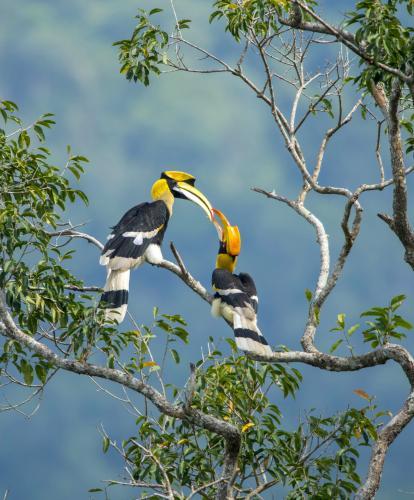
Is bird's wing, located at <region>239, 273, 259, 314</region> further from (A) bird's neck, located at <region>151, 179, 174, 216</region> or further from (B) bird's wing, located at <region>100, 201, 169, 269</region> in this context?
(A) bird's neck, located at <region>151, 179, 174, 216</region>

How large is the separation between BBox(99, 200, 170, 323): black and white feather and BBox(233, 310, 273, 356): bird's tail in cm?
95

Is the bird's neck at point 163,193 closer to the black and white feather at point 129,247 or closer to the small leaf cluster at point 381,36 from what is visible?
the black and white feather at point 129,247

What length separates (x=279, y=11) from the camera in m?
7.34

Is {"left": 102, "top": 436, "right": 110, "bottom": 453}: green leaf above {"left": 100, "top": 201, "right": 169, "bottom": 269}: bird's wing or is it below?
below

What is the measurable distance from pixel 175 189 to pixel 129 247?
1.42 m

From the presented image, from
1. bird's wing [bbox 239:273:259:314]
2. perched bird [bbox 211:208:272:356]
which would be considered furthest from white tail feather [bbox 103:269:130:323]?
bird's wing [bbox 239:273:259:314]

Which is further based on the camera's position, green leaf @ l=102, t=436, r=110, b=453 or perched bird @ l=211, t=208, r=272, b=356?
perched bird @ l=211, t=208, r=272, b=356

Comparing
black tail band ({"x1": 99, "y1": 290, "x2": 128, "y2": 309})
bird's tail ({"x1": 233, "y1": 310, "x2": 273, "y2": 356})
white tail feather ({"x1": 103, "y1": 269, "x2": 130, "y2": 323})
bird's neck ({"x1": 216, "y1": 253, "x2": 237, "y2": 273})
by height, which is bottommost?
bird's tail ({"x1": 233, "y1": 310, "x2": 273, "y2": 356})

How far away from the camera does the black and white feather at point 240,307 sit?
6.90 metres

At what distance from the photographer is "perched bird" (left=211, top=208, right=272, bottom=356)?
6.95m

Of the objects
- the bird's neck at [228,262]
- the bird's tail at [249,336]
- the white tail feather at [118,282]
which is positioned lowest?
the bird's tail at [249,336]

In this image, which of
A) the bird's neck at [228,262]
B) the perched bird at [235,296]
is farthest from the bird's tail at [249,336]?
the bird's neck at [228,262]

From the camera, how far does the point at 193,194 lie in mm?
9141

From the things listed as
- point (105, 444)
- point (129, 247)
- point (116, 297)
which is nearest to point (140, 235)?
point (129, 247)
